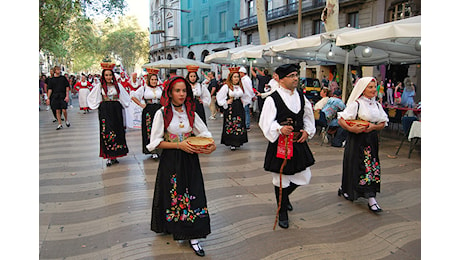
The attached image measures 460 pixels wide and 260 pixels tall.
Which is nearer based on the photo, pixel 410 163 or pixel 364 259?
pixel 364 259

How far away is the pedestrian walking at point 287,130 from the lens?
144 inches

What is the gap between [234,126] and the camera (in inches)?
322

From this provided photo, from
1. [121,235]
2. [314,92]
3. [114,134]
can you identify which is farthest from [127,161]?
[314,92]

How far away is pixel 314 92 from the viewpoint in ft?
48.3

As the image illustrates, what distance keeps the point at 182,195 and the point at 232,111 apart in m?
5.05

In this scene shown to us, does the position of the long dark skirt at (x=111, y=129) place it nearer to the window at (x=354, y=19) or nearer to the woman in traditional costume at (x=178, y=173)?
the woman in traditional costume at (x=178, y=173)

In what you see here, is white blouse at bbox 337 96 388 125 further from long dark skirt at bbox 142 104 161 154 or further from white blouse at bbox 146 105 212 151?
long dark skirt at bbox 142 104 161 154

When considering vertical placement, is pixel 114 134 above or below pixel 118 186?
above

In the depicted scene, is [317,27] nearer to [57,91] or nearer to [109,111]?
[57,91]

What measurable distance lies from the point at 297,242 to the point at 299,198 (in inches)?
53.5

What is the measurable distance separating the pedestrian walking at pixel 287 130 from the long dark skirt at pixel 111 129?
390cm

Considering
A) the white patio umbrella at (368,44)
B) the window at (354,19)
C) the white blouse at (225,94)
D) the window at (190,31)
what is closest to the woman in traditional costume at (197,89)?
the white blouse at (225,94)

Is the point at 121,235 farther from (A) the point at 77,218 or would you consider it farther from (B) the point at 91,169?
(B) the point at 91,169

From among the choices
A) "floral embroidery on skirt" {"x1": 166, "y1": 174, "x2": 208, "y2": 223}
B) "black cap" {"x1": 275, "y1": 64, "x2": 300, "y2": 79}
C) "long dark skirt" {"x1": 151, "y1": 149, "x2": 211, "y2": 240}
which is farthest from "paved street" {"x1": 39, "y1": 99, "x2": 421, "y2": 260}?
"black cap" {"x1": 275, "y1": 64, "x2": 300, "y2": 79}
